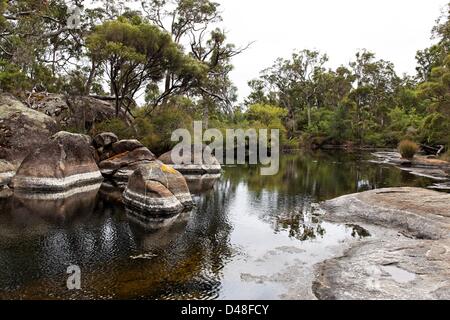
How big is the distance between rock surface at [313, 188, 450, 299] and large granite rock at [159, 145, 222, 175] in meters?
16.4

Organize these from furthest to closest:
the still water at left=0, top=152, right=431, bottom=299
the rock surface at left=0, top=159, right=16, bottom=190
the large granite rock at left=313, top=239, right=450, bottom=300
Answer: the rock surface at left=0, top=159, right=16, bottom=190
the still water at left=0, top=152, right=431, bottom=299
the large granite rock at left=313, top=239, right=450, bottom=300

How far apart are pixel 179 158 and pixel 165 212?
1638 cm

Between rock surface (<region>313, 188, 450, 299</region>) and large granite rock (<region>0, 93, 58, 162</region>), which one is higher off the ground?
large granite rock (<region>0, 93, 58, 162</region>)

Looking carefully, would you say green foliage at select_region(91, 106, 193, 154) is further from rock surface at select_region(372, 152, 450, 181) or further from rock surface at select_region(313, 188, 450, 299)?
rock surface at select_region(372, 152, 450, 181)

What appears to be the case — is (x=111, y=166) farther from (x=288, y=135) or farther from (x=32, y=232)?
(x=288, y=135)

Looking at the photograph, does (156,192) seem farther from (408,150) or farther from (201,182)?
(408,150)

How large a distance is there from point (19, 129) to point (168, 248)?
1705 cm

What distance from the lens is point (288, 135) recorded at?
72062 mm

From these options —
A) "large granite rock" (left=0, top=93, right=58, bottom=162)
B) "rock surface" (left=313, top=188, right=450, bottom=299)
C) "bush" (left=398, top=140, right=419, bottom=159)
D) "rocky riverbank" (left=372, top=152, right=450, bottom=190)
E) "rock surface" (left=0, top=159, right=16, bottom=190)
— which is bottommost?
"rock surface" (left=313, top=188, right=450, bottom=299)

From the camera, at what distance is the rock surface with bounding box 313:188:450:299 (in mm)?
8648

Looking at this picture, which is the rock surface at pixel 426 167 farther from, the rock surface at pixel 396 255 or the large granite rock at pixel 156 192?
the large granite rock at pixel 156 192

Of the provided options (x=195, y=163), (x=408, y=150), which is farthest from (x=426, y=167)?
(x=195, y=163)

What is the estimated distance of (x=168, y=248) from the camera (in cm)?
1208

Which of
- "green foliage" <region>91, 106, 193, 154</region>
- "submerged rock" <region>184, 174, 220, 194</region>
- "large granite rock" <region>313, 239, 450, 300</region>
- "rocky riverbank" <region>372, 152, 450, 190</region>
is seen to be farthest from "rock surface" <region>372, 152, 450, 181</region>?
"green foliage" <region>91, 106, 193, 154</region>
